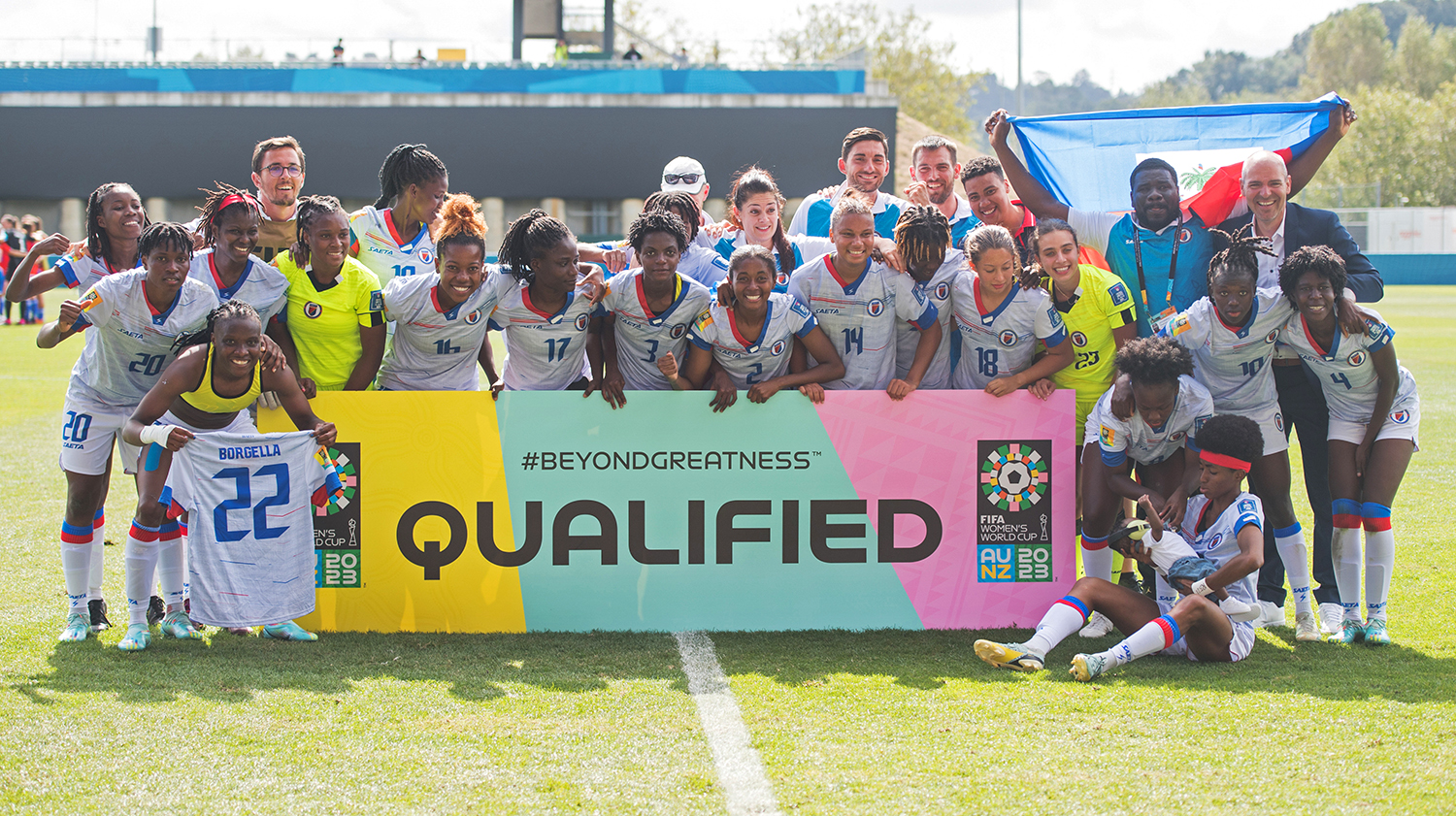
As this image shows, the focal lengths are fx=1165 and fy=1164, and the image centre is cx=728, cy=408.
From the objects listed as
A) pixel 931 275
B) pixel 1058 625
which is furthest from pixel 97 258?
pixel 1058 625

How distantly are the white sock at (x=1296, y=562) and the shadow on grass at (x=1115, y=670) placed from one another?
0.16 meters

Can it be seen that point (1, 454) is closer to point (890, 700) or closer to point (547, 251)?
point (547, 251)

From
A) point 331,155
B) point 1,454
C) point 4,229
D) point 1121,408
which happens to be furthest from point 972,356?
point 331,155

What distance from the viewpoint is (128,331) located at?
16.1 ft

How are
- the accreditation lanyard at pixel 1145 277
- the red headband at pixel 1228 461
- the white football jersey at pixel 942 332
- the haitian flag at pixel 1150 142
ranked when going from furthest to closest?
the haitian flag at pixel 1150 142, the accreditation lanyard at pixel 1145 277, the white football jersey at pixel 942 332, the red headband at pixel 1228 461

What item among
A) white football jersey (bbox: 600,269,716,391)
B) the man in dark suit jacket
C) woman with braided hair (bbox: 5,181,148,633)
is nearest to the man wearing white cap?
white football jersey (bbox: 600,269,716,391)

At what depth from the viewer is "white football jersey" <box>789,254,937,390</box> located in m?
5.30

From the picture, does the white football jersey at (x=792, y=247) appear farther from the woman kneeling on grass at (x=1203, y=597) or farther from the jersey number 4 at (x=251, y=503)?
the jersey number 4 at (x=251, y=503)

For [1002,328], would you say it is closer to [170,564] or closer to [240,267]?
[240,267]

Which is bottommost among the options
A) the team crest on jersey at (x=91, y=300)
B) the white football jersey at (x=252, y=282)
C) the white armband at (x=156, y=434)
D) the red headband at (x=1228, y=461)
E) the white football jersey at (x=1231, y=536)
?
the white football jersey at (x=1231, y=536)

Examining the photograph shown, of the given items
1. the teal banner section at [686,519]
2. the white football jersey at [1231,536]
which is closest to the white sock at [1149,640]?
the white football jersey at [1231,536]

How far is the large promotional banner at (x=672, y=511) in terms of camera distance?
17.1 feet

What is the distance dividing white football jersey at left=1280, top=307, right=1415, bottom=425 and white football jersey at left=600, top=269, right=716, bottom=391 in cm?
263

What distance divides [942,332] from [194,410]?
333 cm
